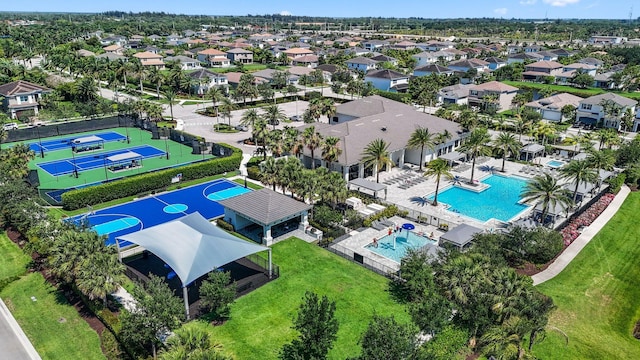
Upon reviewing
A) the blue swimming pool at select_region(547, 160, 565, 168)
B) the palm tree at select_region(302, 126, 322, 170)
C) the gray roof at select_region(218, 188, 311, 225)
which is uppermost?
the palm tree at select_region(302, 126, 322, 170)

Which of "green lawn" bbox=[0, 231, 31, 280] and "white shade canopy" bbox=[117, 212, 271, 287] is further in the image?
"green lawn" bbox=[0, 231, 31, 280]

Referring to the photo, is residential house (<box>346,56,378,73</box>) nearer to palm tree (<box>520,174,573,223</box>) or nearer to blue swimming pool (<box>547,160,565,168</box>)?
blue swimming pool (<box>547,160,565,168</box>)

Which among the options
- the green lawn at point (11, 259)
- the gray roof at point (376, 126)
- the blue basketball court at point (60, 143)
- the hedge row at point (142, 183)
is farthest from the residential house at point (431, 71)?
the green lawn at point (11, 259)

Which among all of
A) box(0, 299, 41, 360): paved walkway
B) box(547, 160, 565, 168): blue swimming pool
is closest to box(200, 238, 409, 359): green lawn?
box(0, 299, 41, 360): paved walkway

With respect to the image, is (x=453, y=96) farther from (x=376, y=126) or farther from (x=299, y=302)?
(x=299, y=302)

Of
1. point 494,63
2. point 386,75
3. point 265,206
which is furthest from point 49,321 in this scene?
point 494,63

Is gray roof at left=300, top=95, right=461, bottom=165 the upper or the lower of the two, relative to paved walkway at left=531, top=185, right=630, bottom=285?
upper

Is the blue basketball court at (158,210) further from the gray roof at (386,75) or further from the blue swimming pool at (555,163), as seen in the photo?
the gray roof at (386,75)

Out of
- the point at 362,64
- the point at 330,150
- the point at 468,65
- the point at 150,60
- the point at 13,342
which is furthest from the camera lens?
the point at 362,64
